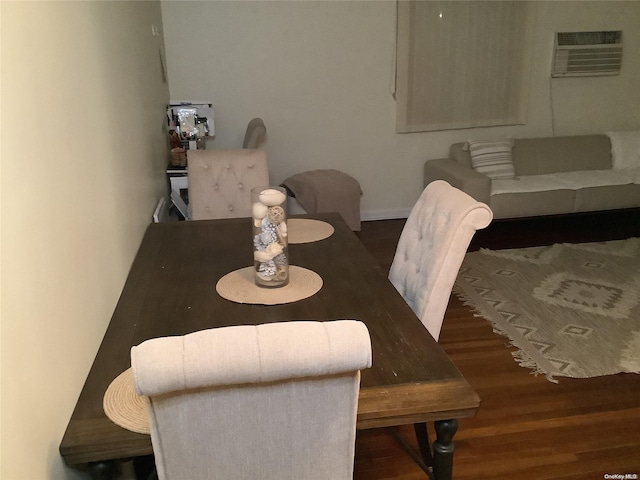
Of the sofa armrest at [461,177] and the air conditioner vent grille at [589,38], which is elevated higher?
the air conditioner vent grille at [589,38]

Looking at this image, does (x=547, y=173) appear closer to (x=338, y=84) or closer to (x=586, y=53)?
(x=586, y=53)

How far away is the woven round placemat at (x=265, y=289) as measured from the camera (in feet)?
5.54

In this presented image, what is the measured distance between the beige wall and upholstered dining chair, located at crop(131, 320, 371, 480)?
0.76 ft

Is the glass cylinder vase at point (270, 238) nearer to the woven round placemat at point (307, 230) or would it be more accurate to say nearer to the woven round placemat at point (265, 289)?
the woven round placemat at point (265, 289)

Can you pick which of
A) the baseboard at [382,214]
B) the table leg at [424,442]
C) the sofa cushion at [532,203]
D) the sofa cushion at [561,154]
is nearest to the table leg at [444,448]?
the table leg at [424,442]

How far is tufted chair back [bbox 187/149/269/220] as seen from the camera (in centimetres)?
280

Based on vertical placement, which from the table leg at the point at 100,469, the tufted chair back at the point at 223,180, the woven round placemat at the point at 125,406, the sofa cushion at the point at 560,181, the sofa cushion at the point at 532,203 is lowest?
the sofa cushion at the point at 532,203

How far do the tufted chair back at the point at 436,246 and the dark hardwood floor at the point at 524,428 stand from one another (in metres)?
0.62

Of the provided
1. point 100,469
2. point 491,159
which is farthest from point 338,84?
point 100,469

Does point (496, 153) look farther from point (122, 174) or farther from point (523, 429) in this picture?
point (122, 174)

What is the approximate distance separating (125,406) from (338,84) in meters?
3.79

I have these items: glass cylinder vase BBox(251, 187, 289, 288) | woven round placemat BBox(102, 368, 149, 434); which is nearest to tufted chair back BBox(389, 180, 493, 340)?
glass cylinder vase BBox(251, 187, 289, 288)

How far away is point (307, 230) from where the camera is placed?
237cm

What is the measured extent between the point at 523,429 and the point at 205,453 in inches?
65.4
